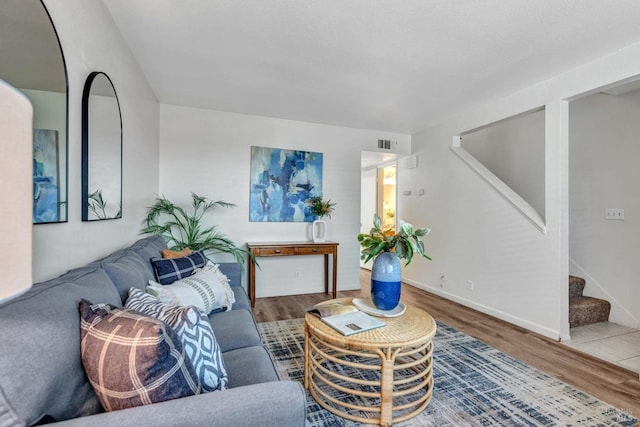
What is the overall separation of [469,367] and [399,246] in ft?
3.55

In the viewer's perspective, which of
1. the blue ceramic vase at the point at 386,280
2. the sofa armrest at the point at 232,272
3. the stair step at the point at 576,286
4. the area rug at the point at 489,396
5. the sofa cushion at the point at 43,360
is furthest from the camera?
the stair step at the point at 576,286

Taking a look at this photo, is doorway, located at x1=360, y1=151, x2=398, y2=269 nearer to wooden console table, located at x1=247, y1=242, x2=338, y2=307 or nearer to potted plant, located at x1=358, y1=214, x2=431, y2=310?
wooden console table, located at x1=247, y1=242, x2=338, y2=307

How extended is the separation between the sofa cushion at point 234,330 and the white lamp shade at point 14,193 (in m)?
1.15

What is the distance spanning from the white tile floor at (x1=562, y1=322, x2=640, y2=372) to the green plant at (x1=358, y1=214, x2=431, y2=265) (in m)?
1.84

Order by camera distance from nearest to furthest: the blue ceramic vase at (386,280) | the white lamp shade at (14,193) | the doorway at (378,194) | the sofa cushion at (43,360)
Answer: the white lamp shade at (14,193) → the sofa cushion at (43,360) → the blue ceramic vase at (386,280) → the doorway at (378,194)

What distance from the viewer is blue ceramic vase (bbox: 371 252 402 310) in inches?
70.3

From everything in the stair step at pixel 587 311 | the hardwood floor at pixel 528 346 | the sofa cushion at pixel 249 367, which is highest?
the sofa cushion at pixel 249 367

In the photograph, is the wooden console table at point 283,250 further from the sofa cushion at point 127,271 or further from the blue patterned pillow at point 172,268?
the sofa cushion at point 127,271

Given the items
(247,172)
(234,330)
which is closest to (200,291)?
(234,330)

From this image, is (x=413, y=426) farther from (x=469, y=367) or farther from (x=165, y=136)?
(x=165, y=136)

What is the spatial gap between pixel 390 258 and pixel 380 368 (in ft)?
2.02

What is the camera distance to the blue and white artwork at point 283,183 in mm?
3902

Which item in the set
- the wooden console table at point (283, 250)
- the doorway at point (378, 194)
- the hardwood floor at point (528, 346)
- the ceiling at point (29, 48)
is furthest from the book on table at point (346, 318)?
the doorway at point (378, 194)

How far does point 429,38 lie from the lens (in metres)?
2.09
